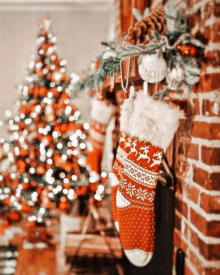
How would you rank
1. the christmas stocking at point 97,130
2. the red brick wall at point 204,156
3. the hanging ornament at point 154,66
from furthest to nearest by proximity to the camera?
→ the christmas stocking at point 97,130 < the hanging ornament at point 154,66 < the red brick wall at point 204,156

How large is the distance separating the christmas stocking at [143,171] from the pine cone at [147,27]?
0.33m

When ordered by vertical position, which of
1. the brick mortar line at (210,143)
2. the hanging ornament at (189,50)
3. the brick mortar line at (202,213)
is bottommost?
the brick mortar line at (202,213)

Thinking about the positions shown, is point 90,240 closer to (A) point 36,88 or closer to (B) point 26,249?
(B) point 26,249

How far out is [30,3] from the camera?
3.94m

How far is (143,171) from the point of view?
141cm

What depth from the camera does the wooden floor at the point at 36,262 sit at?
110 inches

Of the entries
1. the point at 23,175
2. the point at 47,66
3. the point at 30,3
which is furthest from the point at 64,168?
the point at 30,3

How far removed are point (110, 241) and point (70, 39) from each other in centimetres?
267

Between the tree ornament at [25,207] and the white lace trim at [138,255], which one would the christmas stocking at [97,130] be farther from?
the white lace trim at [138,255]

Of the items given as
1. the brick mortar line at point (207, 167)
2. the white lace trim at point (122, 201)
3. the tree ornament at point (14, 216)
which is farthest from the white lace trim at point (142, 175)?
the tree ornament at point (14, 216)

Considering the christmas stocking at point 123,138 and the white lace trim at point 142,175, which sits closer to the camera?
the white lace trim at point 142,175

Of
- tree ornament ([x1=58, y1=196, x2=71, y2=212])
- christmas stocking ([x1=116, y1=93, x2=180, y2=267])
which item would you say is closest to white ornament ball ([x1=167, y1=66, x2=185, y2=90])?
christmas stocking ([x1=116, y1=93, x2=180, y2=267])

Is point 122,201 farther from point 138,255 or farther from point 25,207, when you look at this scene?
point 25,207

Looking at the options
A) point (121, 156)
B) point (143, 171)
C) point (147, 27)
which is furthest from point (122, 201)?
point (147, 27)
